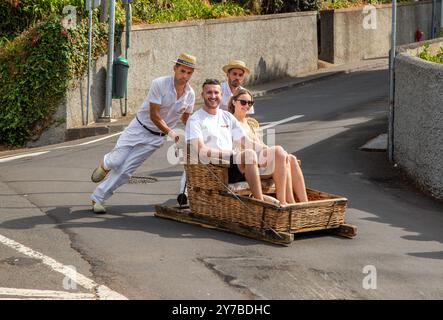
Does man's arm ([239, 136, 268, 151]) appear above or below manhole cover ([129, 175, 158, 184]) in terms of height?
above

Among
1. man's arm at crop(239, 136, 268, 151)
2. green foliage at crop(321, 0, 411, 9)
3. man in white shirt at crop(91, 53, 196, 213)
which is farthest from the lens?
green foliage at crop(321, 0, 411, 9)

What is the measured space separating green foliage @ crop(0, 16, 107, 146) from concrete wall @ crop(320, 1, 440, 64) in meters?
14.4

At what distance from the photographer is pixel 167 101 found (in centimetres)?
1147

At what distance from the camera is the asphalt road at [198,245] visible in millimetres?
8383

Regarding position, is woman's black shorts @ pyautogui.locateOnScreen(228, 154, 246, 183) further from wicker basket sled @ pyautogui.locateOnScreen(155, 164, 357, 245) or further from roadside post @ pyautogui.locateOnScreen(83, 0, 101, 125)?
roadside post @ pyautogui.locateOnScreen(83, 0, 101, 125)

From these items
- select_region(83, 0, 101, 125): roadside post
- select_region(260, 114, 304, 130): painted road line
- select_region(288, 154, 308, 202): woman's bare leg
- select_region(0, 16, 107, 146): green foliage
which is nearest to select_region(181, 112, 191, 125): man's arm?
select_region(288, 154, 308, 202): woman's bare leg

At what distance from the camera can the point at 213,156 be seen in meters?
10.7

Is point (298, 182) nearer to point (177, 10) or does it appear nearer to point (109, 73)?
point (109, 73)

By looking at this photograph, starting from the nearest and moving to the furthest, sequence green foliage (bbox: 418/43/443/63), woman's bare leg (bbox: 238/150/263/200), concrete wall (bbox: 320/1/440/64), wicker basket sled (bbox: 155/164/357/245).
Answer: wicker basket sled (bbox: 155/164/357/245)
woman's bare leg (bbox: 238/150/263/200)
green foliage (bbox: 418/43/443/63)
concrete wall (bbox: 320/1/440/64)

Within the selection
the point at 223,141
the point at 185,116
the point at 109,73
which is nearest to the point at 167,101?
the point at 185,116

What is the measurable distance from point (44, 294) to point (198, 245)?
215cm

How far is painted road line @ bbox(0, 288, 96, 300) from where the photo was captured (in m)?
8.01

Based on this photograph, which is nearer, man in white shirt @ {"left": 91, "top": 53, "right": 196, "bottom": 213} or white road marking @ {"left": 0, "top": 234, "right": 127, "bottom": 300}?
white road marking @ {"left": 0, "top": 234, "right": 127, "bottom": 300}
